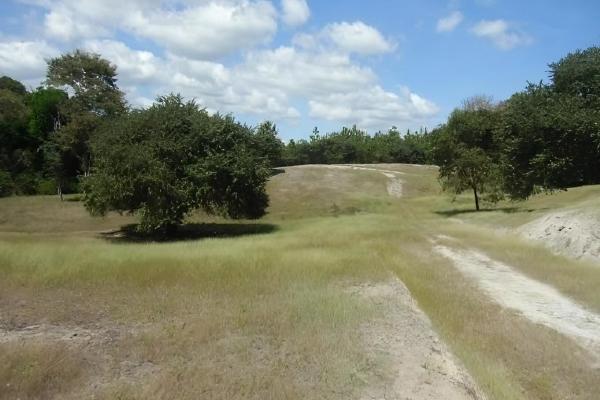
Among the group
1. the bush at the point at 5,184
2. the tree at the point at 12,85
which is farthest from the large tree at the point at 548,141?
the tree at the point at 12,85

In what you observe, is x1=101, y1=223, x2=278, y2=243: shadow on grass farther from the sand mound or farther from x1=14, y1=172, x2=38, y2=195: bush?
x1=14, y1=172, x2=38, y2=195: bush

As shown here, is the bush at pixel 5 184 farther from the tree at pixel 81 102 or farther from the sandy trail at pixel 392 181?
the sandy trail at pixel 392 181

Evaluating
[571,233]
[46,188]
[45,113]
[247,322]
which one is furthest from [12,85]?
[247,322]

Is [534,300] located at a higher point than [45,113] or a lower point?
lower

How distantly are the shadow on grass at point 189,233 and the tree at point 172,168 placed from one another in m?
0.85

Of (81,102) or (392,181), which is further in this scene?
(392,181)

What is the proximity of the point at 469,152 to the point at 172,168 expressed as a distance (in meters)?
26.3

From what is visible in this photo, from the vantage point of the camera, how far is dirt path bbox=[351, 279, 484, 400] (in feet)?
30.0

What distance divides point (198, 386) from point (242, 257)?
500 inches

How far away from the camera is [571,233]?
26531 millimetres

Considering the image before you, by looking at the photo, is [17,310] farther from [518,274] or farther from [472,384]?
[518,274]

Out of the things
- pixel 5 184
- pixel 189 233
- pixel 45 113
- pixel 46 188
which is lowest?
pixel 189 233

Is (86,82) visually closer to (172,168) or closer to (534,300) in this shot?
(172,168)

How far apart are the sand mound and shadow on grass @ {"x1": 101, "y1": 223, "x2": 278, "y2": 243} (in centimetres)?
1694
